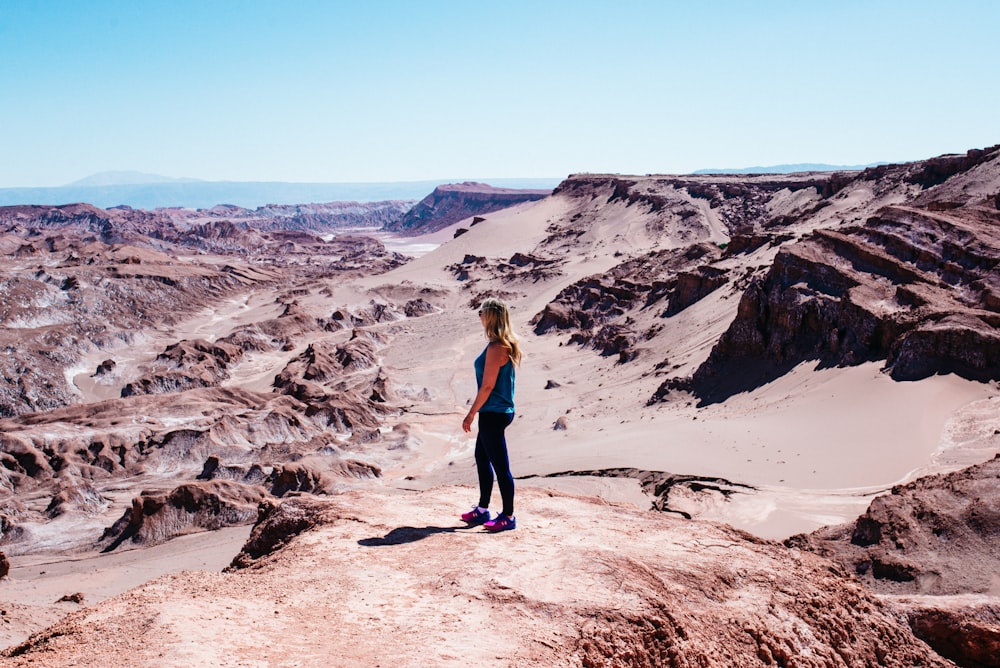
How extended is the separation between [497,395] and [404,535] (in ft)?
3.47

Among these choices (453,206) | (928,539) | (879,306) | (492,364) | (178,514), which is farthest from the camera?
(453,206)

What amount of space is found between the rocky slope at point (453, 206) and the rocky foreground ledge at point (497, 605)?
10243cm

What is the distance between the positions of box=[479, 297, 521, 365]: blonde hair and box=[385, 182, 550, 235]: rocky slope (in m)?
102

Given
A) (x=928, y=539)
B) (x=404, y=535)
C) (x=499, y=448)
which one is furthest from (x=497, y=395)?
(x=928, y=539)

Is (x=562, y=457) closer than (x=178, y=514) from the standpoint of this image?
Yes

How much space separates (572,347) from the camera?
1077 inches

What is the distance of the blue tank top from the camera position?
4.87m

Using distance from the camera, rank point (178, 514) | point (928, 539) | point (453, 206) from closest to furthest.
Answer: point (928, 539), point (178, 514), point (453, 206)

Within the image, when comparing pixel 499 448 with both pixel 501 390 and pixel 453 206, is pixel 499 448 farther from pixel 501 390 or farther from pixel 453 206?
pixel 453 206

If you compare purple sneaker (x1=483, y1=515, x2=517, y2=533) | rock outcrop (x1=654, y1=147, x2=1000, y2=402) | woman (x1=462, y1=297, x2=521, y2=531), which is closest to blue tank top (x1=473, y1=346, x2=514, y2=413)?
woman (x1=462, y1=297, x2=521, y2=531)

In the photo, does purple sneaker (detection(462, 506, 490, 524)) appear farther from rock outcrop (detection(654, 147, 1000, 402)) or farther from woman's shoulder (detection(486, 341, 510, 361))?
rock outcrop (detection(654, 147, 1000, 402))

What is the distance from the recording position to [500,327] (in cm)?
479

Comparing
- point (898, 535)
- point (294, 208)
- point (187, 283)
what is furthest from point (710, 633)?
point (294, 208)

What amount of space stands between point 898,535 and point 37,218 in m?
115
